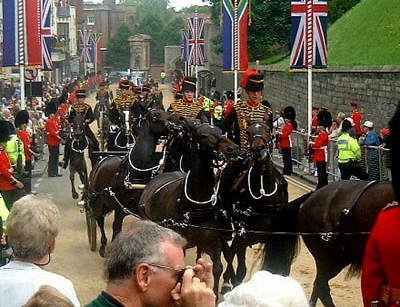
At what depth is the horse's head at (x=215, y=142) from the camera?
33.8 feet

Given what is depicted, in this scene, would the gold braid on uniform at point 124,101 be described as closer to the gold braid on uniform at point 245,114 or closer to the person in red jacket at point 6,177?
the person in red jacket at point 6,177

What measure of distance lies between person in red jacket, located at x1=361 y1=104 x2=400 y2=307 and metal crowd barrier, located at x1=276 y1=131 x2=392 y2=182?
6007 mm

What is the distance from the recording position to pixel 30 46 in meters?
22.0

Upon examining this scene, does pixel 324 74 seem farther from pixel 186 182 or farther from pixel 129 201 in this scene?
pixel 186 182

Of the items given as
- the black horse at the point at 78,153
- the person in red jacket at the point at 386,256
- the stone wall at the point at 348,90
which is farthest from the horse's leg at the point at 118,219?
the stone wall at the point at 348,90

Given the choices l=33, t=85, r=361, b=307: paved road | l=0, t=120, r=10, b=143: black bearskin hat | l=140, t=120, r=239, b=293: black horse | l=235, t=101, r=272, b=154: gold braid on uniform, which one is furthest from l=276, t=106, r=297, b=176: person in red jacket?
l=140, t=120, r=239, b=293: black horse

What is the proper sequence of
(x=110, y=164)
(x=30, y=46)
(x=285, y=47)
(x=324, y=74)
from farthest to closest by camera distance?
(x=285, y=47) < (x=324, y=74) < (x=30, y=46) < (x=110, y=164)

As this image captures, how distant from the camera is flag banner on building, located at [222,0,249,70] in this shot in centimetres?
2909

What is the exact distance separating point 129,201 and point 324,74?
21.5m

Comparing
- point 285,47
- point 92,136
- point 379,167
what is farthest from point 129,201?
point 285,47

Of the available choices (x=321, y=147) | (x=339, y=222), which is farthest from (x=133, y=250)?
(x=321, y=147)

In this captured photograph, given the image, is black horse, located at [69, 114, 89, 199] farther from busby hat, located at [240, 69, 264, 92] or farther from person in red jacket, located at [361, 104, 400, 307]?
person in red jacket, located at [361, 104, 400, 307]

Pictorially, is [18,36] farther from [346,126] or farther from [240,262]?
[240,262]

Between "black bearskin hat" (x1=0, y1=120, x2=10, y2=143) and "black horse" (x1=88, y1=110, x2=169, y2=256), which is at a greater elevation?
"black bearskin hat" (x1=0, y1=120, x2=10, y2=143)
